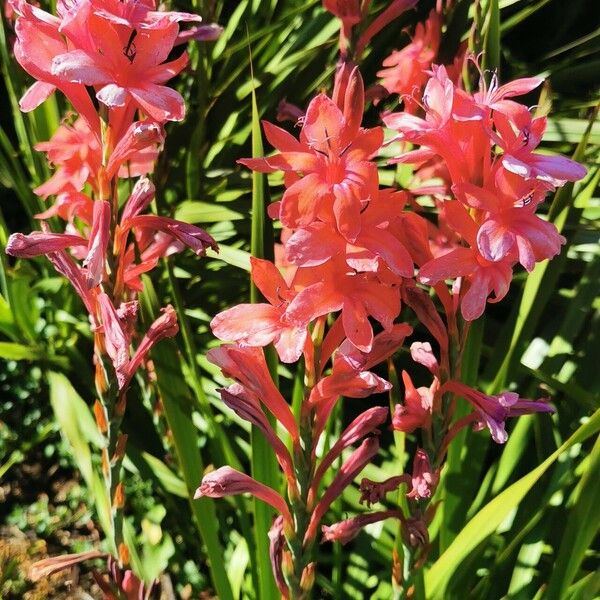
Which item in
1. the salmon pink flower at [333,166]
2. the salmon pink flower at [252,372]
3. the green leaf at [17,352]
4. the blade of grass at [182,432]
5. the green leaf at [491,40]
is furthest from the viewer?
the green leaf at [17,352]

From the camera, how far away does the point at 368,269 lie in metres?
0.68

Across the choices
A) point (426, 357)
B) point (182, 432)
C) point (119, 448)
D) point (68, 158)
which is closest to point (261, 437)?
point (182, 432)

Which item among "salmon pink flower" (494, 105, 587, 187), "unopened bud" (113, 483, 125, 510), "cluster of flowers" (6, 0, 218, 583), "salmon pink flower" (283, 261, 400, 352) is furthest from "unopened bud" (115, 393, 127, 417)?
"salmon pink flower" (494, 105, 587, 187)

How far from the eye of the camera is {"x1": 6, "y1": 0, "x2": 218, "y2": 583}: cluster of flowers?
2.51 feet

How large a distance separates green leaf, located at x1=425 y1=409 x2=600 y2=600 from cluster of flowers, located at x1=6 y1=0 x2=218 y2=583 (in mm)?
493

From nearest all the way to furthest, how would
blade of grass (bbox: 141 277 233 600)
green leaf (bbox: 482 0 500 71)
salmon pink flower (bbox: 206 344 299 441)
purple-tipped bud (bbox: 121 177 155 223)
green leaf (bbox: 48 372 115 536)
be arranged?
salmon pink flower (bbox: 206 344 299 441) < purple-tipped bud (bbox: 121 177 155 223) < blade of grass (bbox: 141 277 233 600) < green leaf (bbox: 482 0 500 71) < green leaf (bbox: 48 372 115 536)

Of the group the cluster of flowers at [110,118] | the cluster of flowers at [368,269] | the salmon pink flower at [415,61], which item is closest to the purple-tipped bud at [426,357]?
the cluster of flowers at [368,269]

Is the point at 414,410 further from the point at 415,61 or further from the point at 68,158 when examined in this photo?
the point at 415,61

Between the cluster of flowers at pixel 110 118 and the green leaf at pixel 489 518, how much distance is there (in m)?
0.49

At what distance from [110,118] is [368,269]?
1.32ft

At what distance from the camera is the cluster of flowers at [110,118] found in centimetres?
76

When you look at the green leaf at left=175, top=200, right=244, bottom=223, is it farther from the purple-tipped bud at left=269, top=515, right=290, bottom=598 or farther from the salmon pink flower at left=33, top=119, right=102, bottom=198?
the purple-tipped bud at left=269, top=515, right=290, bottom=598

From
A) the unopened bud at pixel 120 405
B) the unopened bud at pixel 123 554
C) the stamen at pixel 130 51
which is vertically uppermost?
the stamen at pixel 130 51

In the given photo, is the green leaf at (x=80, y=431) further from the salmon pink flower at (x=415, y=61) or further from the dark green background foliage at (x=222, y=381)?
the salmon pink flower at (x=415, y=61)
